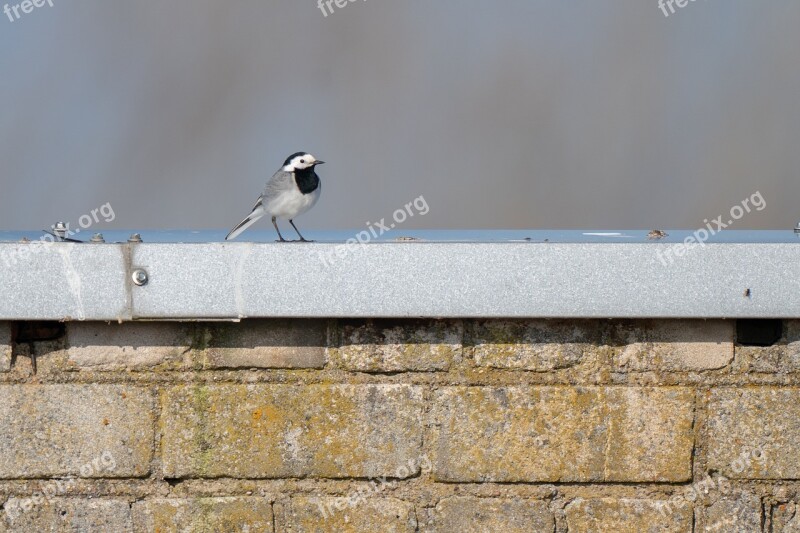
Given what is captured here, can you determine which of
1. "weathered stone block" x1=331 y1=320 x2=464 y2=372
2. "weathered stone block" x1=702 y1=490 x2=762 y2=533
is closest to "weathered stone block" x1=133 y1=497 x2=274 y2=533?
"weathered stone block" x1=331 y1=320 x2=464 y2=372

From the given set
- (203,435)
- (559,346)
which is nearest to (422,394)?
(559,346)

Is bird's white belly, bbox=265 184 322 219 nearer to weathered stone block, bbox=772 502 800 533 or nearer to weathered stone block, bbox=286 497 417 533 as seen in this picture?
weathered stone block, bbox=286 497 417 533

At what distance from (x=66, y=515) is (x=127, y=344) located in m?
0.51

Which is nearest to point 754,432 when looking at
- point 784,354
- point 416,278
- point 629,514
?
point 784,354

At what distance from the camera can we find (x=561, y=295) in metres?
2.69

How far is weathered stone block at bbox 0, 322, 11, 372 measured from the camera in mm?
2891

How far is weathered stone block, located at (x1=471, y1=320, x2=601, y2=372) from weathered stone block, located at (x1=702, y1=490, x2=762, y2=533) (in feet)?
1.81

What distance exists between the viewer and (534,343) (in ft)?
9.31

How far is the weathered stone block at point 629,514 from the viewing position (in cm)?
284

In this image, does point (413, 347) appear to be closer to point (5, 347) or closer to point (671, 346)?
point (671, 346)

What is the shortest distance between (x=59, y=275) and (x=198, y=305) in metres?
0.38

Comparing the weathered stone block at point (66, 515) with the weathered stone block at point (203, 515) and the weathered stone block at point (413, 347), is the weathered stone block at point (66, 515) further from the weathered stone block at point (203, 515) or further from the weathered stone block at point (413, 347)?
the weathered stone block at point (413, 347)

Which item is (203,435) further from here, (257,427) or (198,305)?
(198,305)

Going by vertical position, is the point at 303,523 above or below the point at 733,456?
below
